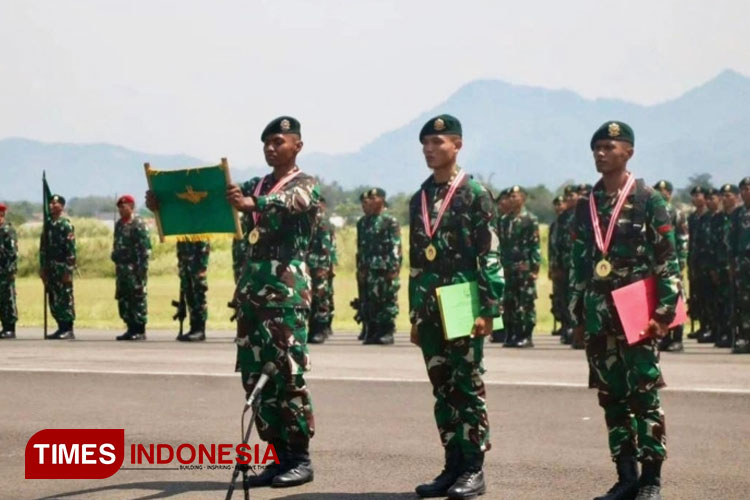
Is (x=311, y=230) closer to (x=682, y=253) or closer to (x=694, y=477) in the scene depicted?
(x=694, y=477)

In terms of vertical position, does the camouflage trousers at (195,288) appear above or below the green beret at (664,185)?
below

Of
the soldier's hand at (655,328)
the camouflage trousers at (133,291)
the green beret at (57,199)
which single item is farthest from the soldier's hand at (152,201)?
the green beret at (57,199)

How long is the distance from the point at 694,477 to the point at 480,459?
1612mm

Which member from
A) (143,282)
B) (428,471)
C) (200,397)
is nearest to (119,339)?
(143,282)

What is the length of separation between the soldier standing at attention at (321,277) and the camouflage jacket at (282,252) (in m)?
10.2

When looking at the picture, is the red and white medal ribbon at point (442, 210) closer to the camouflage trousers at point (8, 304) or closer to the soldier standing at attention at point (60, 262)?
the soldier standing at attention at point (60, 262)

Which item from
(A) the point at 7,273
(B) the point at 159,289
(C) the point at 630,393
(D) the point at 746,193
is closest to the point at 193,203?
(C) the point at 630,393

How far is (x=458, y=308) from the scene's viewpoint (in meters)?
7.97

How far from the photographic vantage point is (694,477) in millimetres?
8867

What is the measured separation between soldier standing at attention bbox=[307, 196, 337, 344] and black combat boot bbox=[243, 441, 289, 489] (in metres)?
10.2

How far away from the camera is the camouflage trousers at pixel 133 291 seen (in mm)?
20578

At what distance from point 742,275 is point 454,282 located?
1056 centimetres

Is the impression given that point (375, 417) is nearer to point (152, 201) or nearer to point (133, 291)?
point (152, 201)

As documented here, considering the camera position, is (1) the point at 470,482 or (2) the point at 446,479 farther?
(2) the point at 446,479
